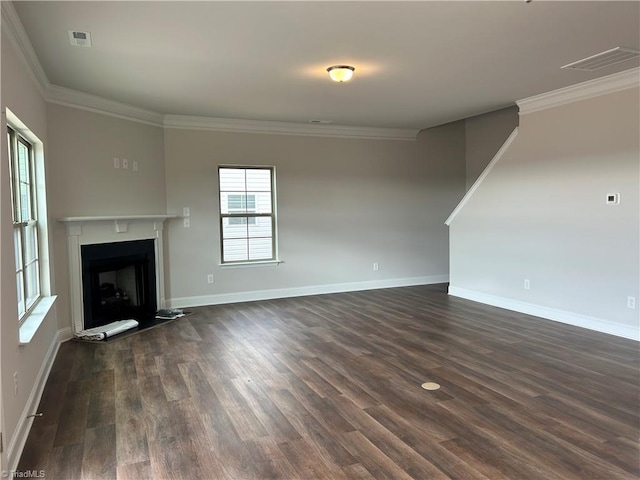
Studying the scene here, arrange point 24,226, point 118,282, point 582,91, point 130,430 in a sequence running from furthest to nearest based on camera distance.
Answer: point 118,282, point 582,91, point 24,226, point 130,430

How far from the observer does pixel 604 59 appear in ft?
12.8

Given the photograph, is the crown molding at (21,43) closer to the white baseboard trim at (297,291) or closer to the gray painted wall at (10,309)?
the gray painted wall at (10,309)

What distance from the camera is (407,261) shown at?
7766 millimetres

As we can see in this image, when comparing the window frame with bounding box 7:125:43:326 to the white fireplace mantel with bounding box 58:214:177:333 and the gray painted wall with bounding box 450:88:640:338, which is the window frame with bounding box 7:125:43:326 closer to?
the white fireplace mantel with bounding box 58:214:177:333


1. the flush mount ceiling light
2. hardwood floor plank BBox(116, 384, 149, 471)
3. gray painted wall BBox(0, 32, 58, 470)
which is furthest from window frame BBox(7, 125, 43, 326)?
the flush mount ceiling light

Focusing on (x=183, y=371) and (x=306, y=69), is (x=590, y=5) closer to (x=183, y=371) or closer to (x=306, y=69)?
(x=306, y=69)

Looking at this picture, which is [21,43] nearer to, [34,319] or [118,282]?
[34,319]

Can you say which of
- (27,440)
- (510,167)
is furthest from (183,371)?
(510,167)

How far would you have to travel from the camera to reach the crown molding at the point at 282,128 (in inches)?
242

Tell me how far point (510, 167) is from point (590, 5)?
119 inches

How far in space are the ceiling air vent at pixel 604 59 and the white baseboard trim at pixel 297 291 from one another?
431 centimetres

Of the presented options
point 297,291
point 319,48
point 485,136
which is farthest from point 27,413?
point 485,136

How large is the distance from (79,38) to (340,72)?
2042 millimetres

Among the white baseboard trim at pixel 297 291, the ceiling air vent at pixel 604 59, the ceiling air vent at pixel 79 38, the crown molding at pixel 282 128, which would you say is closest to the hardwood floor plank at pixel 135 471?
the ceiling air vent at pixel 79 38
